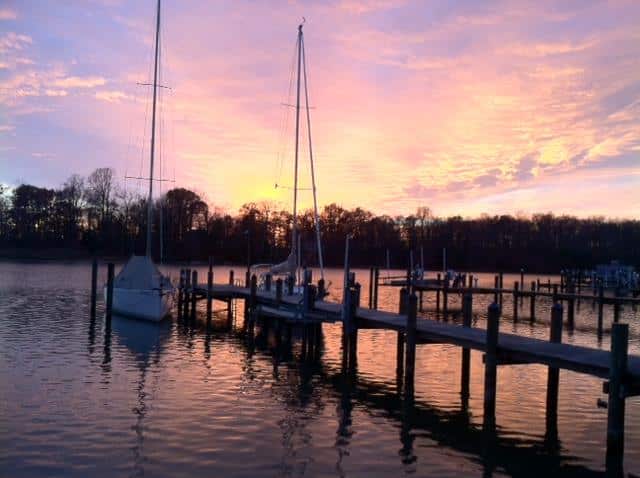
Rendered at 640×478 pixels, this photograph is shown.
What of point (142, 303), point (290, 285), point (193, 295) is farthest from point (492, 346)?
point (193, 295)

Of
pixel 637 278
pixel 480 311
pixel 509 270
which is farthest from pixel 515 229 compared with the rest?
pixel 480 311

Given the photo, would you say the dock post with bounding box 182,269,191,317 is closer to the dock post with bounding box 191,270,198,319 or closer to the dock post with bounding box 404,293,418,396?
the dock post with bounding box 191,270,198,319

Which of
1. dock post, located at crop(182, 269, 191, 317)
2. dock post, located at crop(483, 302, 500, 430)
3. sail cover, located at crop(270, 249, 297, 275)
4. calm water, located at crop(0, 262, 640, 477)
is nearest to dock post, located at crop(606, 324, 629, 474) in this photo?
calm water, located at crop(0, 262, 640, 477)

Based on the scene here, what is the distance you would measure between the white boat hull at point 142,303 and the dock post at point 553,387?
1891 cm

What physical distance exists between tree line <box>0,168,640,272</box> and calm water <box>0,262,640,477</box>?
245ft

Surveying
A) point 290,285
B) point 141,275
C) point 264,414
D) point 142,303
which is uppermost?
point 141,275

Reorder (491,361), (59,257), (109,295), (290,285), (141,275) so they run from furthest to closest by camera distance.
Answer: (59,257)
(141,275)
(290,285)
(109,295)
(491,361)

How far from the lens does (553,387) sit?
48.6 ft

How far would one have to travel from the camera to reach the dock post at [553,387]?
14.0 meters

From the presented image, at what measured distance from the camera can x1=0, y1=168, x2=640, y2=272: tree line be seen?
100 m

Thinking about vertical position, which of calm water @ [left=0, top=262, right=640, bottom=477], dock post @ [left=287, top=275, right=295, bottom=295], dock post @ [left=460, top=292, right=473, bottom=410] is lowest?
calm water @ [left=0, top=262, right=640, bottom=477]

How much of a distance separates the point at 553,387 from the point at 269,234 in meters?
96.7

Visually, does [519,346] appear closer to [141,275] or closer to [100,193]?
[141,275]

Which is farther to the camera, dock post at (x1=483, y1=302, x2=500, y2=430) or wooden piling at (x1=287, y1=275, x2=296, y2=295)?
wooden piling at (x1=287, y1=275, x2=296, y2=295)
